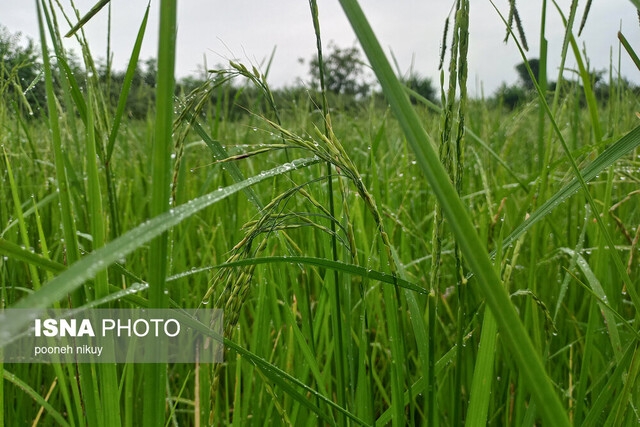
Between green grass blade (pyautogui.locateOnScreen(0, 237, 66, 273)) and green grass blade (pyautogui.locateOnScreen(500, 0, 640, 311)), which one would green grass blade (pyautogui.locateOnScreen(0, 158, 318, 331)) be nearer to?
green grass blade (pyautogui.locateOnScreen(0, 237, 66, 273))

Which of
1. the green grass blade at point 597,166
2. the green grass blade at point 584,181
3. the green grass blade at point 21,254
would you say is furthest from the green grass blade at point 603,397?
the green grass blade at point 21,254

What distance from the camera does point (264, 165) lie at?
8.21 feet

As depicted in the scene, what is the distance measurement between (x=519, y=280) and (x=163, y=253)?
1560 millimetres

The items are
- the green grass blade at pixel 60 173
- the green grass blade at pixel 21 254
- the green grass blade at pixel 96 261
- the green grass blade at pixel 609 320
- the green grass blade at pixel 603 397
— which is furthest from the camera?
the green grass blade at pixel 609 320

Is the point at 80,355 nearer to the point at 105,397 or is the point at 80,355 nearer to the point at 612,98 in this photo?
the point at 105,397

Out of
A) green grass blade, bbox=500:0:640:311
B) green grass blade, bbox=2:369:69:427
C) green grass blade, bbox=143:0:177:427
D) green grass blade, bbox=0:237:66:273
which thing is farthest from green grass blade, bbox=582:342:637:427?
green grass blade, bbox=2:369:69:427

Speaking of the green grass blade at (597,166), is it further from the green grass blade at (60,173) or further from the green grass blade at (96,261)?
the green grass blade at (60,173)

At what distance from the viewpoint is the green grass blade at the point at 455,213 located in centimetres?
31

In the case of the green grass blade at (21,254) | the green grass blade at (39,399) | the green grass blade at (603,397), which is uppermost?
the green grass blade at (21,254)

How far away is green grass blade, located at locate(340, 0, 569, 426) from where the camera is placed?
1.01 ft

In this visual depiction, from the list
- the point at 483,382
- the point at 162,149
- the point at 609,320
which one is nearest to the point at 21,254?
the point at 162,149

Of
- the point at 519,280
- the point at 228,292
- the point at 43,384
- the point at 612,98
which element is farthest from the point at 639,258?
the point at 43,384

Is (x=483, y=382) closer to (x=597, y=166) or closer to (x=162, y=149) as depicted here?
(x=597, y=166)

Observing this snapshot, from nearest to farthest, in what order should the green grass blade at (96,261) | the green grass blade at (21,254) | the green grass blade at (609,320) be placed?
1. the green grass blade at (96,261)
2. the green grass blade at (21,254)
3. the green grass blade at (609,320)
